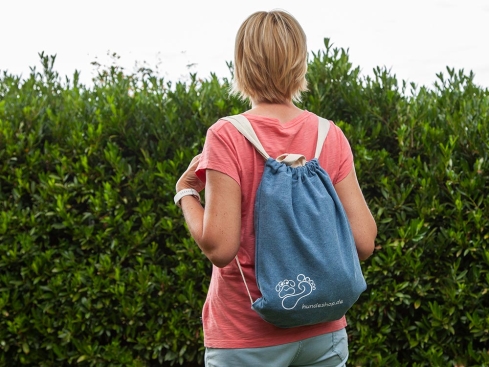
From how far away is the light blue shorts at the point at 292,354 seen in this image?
2248mm

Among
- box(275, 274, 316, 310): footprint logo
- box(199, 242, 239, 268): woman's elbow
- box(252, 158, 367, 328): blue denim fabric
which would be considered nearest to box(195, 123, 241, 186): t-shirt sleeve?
box(252, 158, 367, 328): blue denim fabric

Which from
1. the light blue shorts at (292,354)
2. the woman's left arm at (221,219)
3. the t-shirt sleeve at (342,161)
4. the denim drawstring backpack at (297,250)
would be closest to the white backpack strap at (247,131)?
the denim drawstring backpack at (297,250)

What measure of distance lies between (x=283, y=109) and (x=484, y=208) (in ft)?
8.22

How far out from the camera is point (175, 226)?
461 cm

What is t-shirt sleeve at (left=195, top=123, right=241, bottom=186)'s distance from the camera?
2207 mm

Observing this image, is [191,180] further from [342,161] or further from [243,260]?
[342,161]

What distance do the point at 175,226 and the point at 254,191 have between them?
7.88 ft

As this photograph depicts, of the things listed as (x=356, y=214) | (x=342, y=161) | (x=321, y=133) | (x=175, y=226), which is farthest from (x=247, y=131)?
(x=175, y=226)

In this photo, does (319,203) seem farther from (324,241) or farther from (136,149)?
(136,149)

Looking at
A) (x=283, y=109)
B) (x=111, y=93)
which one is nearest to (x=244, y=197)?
(x=283, y=109)

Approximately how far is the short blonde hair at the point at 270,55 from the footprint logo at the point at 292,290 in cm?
67

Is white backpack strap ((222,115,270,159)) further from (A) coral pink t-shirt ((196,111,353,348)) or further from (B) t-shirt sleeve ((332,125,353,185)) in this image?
(B) t-shirt sleeve ((332,125,353,185))

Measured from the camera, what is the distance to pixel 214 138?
2.25 m

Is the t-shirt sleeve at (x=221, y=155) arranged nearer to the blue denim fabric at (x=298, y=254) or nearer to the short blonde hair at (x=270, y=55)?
the blue denim fabric at (x=298, y=254)
